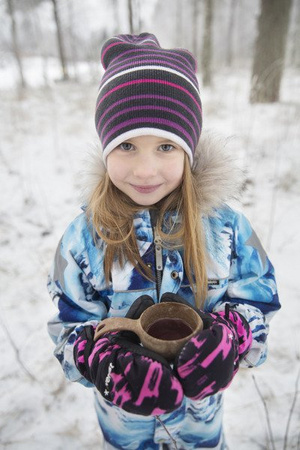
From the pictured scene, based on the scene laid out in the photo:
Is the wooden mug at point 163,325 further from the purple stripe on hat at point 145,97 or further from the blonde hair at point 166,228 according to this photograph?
the purple stripe on hat at point 145,97

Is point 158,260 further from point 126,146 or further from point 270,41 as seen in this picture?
point 270,41

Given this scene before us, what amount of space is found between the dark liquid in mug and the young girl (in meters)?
0.06

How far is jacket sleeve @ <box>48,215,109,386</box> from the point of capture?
105cm

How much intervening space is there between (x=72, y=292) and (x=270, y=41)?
20.6ft

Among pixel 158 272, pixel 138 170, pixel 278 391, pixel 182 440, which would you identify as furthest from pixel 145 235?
pixel 278 391

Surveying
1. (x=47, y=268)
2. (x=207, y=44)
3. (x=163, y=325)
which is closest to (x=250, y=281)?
(x=163, y=325)

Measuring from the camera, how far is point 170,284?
1.05 meters

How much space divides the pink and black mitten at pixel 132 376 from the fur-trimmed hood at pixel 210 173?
528 millimetres

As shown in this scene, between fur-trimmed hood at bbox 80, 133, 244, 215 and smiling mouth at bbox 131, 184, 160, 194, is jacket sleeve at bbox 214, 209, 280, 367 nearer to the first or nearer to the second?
fur-trimmed hood at bbox 80, 133, 244, 215

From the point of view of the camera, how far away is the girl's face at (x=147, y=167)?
37.7 inches

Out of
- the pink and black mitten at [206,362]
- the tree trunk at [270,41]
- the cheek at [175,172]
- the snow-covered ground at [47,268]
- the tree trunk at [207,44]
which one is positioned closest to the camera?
the pink and black mitten at [206,362]

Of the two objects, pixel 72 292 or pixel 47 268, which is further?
pixel 47 268

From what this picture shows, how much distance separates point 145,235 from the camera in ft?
3.52

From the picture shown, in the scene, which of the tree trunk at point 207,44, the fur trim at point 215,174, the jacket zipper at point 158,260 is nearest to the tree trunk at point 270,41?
the tree trunk at point 207,44
